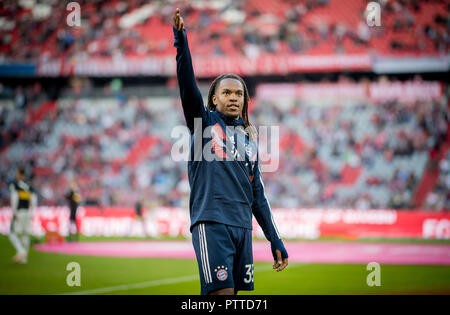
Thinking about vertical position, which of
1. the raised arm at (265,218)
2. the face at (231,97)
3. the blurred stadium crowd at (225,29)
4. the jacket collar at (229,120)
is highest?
the blurred stadium crowd at (225,29)

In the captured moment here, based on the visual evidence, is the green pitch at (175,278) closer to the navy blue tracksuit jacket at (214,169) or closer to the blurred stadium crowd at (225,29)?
the navy blue tracksuit jacket at (214,169)

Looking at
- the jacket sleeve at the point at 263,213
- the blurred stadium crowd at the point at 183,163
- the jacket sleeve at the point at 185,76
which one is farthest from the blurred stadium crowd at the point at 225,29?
the jacket sleeve at the point at 185,76

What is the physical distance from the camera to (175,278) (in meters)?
11.0

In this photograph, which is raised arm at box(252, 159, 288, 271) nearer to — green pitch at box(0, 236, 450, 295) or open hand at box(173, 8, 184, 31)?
open hand at box(173, 8, 184, 31)

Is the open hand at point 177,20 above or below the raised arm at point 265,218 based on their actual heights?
above

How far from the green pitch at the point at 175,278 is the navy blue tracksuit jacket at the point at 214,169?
494 centimetres

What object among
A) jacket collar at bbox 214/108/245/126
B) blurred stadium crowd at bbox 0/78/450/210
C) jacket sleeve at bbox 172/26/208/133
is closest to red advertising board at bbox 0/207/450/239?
blurred stadium crowd at bbox 0/78/450/210

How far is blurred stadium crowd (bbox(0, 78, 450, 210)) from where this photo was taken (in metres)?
25.8

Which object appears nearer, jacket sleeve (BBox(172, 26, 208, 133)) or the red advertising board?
jacket sleeve (BBox(172, 26, 208, 133))

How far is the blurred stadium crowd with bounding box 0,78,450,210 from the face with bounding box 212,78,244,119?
19011 mm

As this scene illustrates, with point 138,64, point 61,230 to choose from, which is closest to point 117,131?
point 138,64

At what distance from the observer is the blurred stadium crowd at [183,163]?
2583cm

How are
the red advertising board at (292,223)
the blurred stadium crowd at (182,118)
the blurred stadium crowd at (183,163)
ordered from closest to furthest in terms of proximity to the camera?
the red advertising board at (292,223), the blurred stadium crowd at (183,163), the blurred stadium crowd at (182,118)

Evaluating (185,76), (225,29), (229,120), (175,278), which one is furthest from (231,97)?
(225,29)
